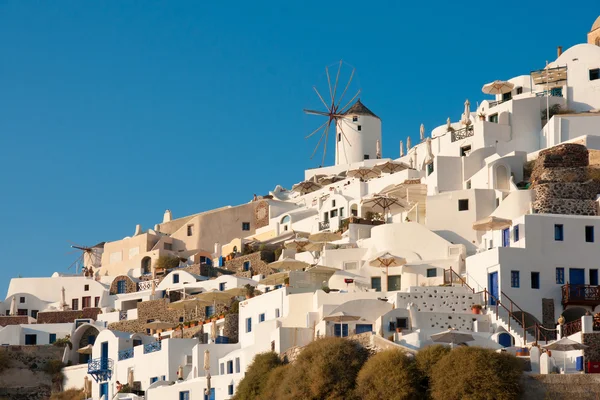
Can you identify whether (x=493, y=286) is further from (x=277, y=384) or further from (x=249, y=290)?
(x=249, y=290)

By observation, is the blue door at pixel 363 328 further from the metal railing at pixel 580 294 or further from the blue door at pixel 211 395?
the metal railing at pixel 580 294

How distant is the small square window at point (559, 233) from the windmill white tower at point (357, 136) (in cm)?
4184

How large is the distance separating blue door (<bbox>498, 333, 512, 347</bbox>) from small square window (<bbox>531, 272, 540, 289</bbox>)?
4.02 meters

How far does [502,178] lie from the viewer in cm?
6788

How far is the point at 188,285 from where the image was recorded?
75.6 metres

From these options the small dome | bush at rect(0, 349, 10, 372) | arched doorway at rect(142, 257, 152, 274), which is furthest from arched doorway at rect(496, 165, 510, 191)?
arched doorway at rect(142, 257, 152, 274)

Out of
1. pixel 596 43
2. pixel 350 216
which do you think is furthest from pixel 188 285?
pixel 596 43

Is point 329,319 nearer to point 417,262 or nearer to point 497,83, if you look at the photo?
point 417,262

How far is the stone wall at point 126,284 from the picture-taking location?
8350cm

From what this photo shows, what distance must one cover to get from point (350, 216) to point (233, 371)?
21.2 m

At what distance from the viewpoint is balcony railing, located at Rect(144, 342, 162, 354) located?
213 ft

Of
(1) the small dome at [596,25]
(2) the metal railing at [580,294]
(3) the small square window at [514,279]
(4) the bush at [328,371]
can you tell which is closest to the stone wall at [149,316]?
(3) the small square window at [514,279]

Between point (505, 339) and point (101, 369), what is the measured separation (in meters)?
23.2

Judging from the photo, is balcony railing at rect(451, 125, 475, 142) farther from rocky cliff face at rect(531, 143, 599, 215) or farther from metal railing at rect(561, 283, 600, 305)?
metal railing at rect(561, 283, 600, 305)
